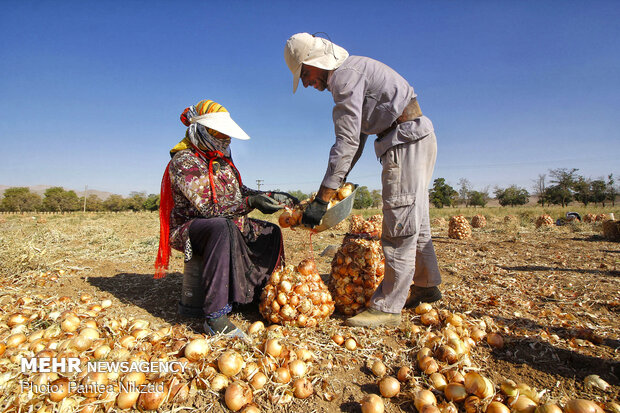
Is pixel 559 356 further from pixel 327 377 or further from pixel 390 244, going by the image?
pixel 327 377

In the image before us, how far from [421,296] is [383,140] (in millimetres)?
1617

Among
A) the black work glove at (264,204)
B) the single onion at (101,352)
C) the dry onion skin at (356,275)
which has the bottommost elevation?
the single onion at (101,352)

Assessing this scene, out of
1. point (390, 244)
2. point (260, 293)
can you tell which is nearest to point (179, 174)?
point (260, 293)

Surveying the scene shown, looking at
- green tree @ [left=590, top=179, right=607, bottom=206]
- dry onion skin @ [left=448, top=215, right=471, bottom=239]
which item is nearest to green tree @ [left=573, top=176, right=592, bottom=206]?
green tree @ [left=590, top=179, right=607, bottom=206]

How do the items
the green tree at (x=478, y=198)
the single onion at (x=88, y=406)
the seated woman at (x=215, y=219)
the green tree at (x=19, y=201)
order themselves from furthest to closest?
1. the green tree at (x=478, y=198)
2. the green tree at (x=19, y=201)
3. the seated woman at (x=215, y=219)
4. the single onion at (x=88, y=406)

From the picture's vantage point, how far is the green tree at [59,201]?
1666 inches

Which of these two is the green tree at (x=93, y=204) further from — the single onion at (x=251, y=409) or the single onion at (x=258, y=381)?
the single onion at (x=251, y=409)

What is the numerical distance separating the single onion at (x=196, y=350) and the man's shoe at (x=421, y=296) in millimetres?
1946

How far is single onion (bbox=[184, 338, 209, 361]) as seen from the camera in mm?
1984

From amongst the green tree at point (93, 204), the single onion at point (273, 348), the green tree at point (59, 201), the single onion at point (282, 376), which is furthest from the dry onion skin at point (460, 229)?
the green tree at point (93, 204)

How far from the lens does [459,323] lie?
248 centimetres

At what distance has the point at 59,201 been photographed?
44250 mm

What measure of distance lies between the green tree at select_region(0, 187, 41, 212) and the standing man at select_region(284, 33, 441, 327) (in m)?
48.9

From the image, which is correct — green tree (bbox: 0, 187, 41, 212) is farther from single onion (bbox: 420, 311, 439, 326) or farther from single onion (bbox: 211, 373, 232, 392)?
single onion (bbox: 420, 311, 439, 326)
